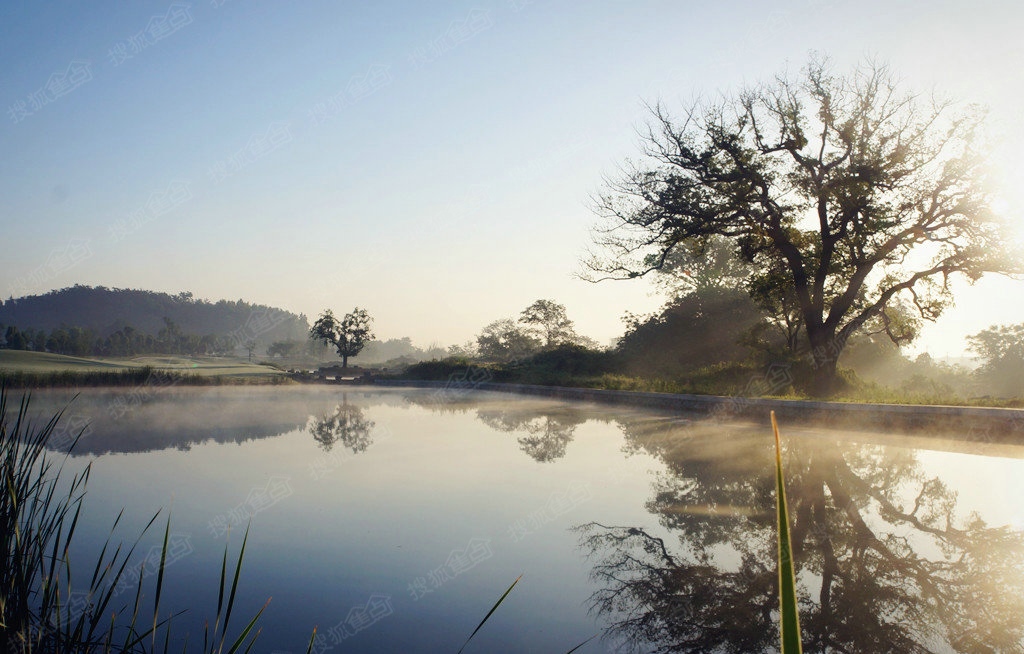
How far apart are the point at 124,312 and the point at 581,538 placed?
117 meters

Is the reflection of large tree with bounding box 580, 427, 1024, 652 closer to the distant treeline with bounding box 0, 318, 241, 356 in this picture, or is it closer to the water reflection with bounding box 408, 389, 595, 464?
the water reflection with bounding box 408, 389, 595, 464

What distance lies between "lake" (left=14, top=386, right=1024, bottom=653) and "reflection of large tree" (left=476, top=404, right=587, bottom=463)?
0.19 m

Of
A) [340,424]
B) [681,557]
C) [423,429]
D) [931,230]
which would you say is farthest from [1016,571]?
[931,230]

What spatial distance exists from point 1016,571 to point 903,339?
12.9 m

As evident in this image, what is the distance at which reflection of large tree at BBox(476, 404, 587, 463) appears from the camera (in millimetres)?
7566

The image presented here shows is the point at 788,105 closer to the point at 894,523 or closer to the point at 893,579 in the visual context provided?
the point at 894,523

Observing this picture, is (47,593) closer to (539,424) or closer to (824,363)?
(539,424)

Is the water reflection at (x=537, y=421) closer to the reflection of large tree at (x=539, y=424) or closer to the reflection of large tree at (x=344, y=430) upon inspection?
the reflection of large tree at (x=539, y=424)

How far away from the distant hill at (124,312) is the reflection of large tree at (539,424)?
79584mm

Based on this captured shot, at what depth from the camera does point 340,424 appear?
10.4m

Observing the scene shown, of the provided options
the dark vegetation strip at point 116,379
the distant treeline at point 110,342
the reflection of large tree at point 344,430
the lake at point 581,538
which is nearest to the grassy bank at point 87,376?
the dark vegetation strip at point 116,379

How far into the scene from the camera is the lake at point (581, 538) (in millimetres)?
2541

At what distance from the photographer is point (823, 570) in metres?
3.12

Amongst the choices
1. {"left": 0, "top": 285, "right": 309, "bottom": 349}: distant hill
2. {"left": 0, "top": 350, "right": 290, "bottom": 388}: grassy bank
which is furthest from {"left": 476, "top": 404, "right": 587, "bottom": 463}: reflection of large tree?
{"left": 0, "top": 285, "right": 309, "bottom": 349}: distant hill
